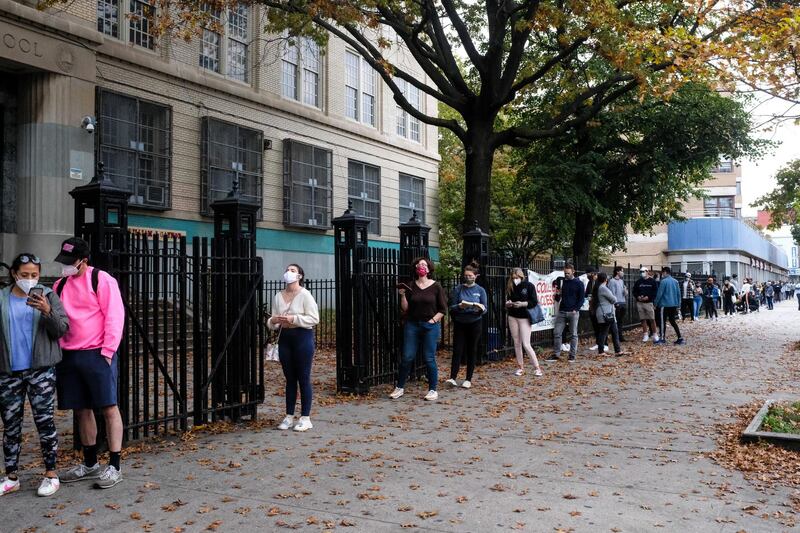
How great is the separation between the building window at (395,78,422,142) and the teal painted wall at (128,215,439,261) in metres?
5.05

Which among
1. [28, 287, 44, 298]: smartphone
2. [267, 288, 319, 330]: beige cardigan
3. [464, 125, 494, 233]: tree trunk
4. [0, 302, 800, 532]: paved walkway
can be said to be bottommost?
[0, 302, 800, 532]: paved walkway

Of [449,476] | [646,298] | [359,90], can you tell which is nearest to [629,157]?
[646,298]

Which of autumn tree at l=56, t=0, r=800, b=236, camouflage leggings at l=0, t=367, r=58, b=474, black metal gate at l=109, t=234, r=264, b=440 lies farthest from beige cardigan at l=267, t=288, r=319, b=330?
autumn tree at l=56, t=0, r=800, b=236

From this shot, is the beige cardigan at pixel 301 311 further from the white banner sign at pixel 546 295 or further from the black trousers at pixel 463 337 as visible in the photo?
the white banner sign at pixel 546 295

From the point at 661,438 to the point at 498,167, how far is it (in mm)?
29379

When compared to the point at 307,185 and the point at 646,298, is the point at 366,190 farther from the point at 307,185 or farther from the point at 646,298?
the point at 646,298

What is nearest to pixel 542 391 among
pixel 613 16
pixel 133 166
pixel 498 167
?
pixel 613 16

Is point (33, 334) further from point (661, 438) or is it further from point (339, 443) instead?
point (661, 438)

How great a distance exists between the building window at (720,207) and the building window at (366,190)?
125 ft

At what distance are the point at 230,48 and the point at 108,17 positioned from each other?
4298mm

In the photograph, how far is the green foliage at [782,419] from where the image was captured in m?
7.68

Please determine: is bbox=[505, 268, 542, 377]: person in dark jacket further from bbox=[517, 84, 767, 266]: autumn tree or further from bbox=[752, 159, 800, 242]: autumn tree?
bbox=[752, 159, 800, 242]: autumn tree

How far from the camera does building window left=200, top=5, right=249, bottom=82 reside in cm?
2200

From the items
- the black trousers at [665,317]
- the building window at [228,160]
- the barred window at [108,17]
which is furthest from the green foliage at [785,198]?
the barred window at [108,17]
